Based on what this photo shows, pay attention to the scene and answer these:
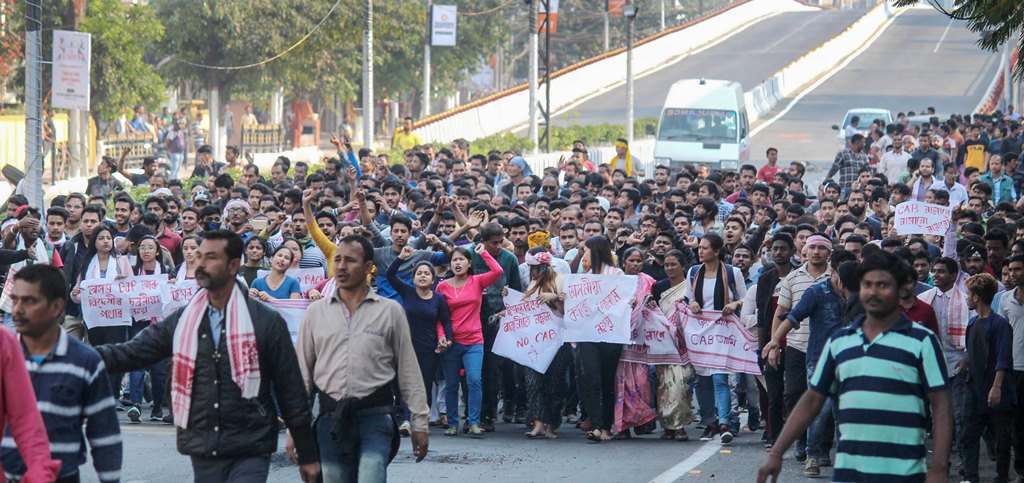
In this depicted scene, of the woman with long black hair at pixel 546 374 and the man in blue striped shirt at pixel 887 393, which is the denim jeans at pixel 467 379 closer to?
the woman with long black hair at pixel 546 374

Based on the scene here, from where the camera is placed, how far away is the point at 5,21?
119ft

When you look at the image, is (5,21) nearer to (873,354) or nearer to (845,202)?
(845,202)

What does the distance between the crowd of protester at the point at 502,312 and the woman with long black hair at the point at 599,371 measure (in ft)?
0.06

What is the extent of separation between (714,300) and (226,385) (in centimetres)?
670

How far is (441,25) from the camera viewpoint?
168 feet

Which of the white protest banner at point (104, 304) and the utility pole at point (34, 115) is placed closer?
the white protest banner at point (104, 304)

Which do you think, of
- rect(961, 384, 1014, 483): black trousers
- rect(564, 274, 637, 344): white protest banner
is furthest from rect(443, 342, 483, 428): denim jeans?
rect(961, 384, 1014, 483): black trousers

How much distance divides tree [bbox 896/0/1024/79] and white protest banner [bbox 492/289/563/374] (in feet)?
12.7

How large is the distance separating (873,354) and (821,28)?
3332 inches

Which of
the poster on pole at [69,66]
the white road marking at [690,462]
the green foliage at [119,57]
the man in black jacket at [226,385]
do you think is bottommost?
the white road marking at [690,462]

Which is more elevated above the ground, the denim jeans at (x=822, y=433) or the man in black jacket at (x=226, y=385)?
the man in black jacket at (x=226, y=385)

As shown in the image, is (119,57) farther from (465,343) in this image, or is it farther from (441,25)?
(465,343)

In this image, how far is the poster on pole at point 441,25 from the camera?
51031 mm

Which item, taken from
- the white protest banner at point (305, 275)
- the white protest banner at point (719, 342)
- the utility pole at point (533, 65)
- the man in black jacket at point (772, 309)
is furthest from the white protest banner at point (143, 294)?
the utility pole at point (533, 65)
